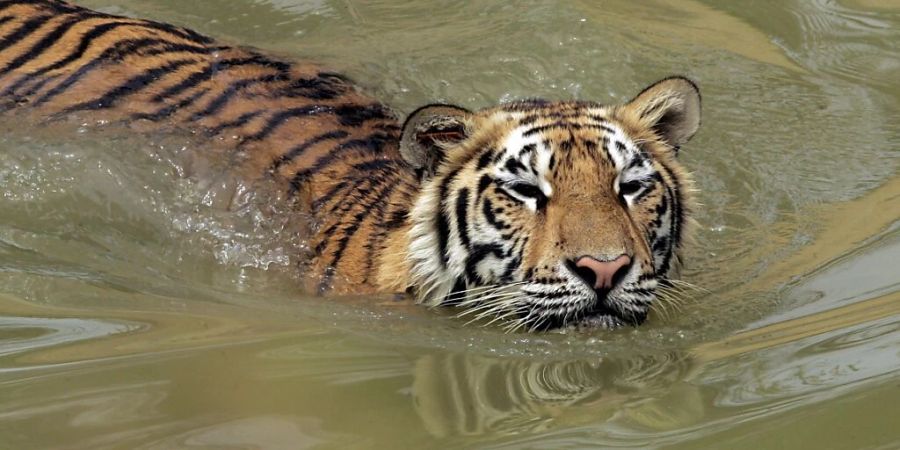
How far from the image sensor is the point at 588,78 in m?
5.37

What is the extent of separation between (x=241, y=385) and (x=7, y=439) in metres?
0.47

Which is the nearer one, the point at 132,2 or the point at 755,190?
the point at 755,190

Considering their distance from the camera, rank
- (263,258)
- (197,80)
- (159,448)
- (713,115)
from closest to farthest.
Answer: (159,448) → (263,258) → (197,80) → (713,115)

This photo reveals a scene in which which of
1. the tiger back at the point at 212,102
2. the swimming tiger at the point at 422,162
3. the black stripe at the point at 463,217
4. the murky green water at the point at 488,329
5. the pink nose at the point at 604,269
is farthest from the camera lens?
the tiger back at the point at 212,102

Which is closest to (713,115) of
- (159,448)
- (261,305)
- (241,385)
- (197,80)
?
(197,80)

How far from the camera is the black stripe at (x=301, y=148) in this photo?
12.6ft

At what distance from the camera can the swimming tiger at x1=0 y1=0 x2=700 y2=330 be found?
9.91ft

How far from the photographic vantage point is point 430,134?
3371 mm

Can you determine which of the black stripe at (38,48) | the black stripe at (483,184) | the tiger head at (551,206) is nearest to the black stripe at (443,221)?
the tiger head at (551,206)

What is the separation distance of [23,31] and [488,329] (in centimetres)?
202

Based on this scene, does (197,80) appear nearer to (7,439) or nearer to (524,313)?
(524,313)

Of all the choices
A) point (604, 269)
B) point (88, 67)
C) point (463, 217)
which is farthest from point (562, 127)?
point (88, 67)

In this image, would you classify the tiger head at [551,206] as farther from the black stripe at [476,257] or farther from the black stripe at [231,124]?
the black stripe at [231,124]

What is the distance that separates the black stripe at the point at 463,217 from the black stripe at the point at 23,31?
68.1 inches
